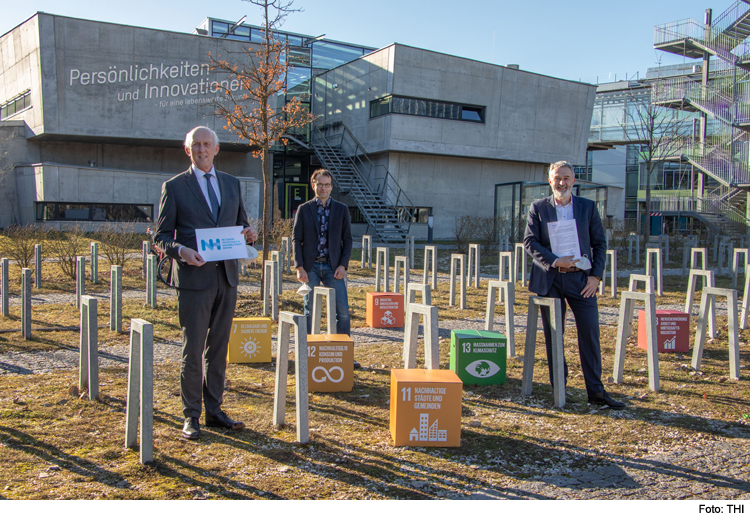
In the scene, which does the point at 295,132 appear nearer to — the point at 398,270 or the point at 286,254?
the point at 286,254

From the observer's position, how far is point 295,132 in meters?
33.1

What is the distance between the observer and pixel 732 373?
5961mm

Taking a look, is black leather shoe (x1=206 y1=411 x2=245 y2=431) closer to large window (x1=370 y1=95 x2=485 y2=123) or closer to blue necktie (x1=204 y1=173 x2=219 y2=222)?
blue necktie (x1=204 y1=173 x2=219 y2=222)

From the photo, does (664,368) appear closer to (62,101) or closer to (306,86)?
(62,101)

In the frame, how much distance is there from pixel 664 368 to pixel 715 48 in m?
34.5

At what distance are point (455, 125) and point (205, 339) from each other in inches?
1065

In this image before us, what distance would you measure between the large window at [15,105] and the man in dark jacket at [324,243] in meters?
25.3

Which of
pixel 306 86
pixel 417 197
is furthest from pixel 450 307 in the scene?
pixel 306 86

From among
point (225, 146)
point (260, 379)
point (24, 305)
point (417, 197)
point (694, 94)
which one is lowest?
point (260, 379)

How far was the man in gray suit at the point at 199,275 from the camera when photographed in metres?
4.12

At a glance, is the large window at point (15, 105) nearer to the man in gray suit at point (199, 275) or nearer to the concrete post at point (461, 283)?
the concrete post at point (461, 283)

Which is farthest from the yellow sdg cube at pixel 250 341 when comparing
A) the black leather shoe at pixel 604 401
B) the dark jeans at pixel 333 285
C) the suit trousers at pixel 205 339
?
the black leather shoe at pixel 604 401

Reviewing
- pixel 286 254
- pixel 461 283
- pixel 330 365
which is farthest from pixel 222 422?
pixel 286 254

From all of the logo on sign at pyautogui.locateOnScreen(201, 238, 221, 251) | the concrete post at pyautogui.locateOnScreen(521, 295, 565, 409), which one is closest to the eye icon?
the concrete post at pyautogui.locateOnScreen(521, 295, 565, 409)
